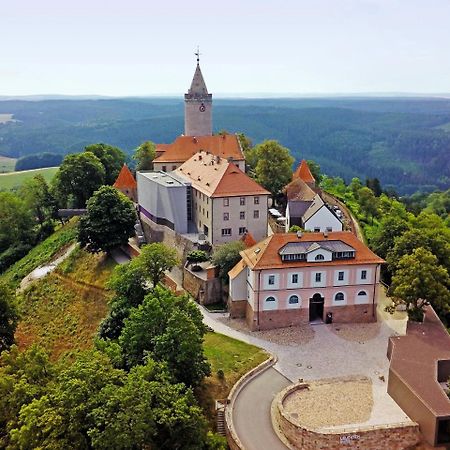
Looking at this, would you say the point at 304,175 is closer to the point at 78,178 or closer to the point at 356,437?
the point at 78,178

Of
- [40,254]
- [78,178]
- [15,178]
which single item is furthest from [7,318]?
[15,178]

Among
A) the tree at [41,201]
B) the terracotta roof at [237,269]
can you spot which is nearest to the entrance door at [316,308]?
the terracotta roof at [237,269]

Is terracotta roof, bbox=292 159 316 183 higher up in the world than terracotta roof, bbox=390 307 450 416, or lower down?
higher up

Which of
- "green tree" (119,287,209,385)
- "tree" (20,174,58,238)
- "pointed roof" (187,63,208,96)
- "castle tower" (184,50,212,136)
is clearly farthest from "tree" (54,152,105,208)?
"green tree" (119,287,209,385)

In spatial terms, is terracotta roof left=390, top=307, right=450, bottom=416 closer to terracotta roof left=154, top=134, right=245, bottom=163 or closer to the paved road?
the paved road

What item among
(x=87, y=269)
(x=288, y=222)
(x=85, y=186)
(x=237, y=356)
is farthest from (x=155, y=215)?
(x=237, y=356)

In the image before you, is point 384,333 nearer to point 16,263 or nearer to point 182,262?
point 182,262

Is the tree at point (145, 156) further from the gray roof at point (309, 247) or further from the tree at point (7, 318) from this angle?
the gray roof at point (309, 247)
